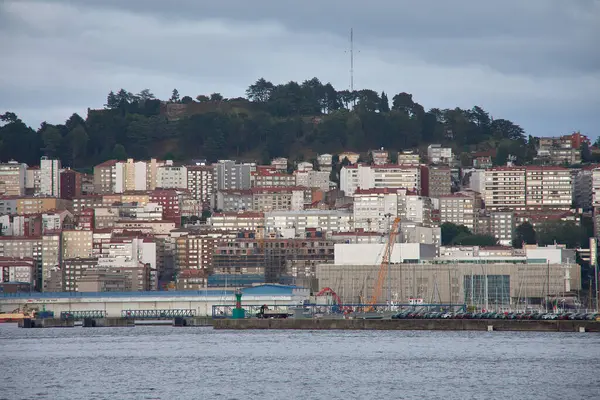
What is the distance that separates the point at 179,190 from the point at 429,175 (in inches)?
1121

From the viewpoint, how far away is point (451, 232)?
172375 mm

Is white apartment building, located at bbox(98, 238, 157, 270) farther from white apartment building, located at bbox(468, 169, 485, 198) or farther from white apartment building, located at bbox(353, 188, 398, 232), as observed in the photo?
white apartment building, located at bbox(468, 169, 485, 198)

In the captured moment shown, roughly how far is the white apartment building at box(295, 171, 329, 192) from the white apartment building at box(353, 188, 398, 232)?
73.1 feet

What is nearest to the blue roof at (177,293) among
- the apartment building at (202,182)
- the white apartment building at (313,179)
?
the apartment building at (202,182)

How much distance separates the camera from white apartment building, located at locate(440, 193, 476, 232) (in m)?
179

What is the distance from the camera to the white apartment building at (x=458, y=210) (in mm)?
179250

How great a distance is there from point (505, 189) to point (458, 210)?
10.2 metres

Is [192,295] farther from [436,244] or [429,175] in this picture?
[429,175]

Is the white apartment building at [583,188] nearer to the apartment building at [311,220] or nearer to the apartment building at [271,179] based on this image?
the apartment building at [311,220]

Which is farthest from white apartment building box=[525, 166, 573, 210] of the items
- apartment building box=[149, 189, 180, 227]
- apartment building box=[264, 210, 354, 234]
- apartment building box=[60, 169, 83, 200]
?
apartment building box=[60, 169, 83, 200]

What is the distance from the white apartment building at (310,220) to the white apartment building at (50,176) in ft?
107

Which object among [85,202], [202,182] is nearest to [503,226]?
[202,182]

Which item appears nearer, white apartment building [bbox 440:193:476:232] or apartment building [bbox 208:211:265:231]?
apartment building [bbox 208:211:265:231]

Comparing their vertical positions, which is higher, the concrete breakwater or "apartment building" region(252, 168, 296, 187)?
"apartment building" region(252, 168, 296, 187)
